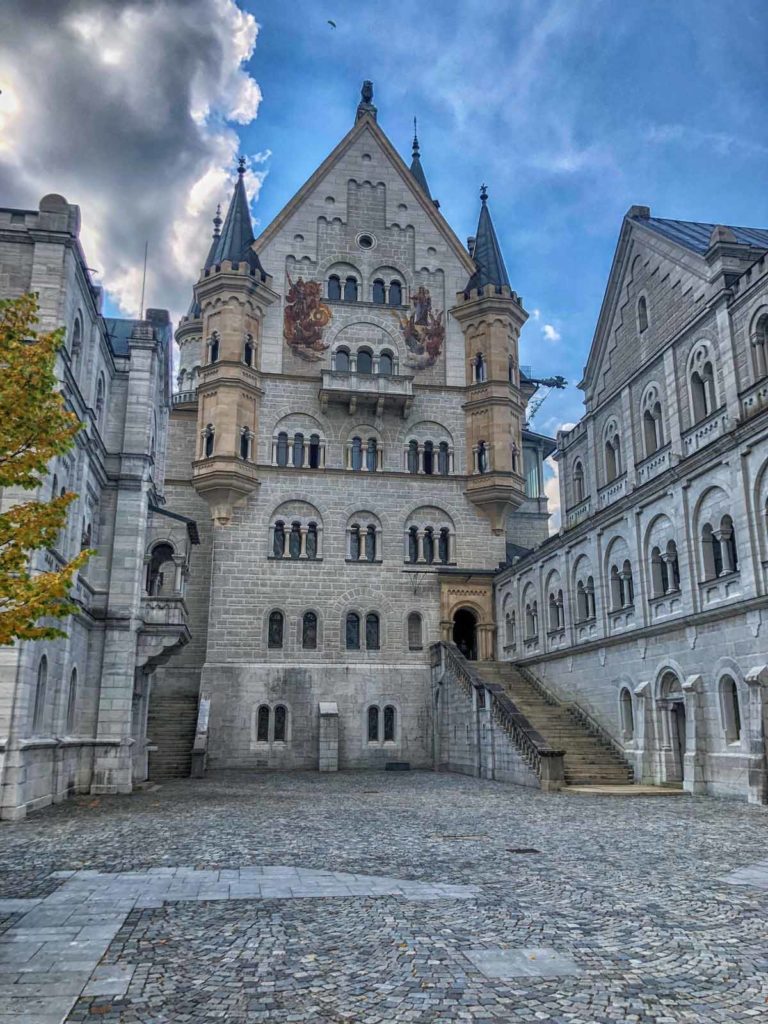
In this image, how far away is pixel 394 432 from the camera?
1715 inches

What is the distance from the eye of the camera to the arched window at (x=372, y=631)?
134ft

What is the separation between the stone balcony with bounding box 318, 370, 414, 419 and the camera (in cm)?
4234

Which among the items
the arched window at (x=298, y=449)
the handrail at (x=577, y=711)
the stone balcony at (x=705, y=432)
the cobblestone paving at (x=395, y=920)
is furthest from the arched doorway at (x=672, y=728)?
the arched window at (x=298, y=449)

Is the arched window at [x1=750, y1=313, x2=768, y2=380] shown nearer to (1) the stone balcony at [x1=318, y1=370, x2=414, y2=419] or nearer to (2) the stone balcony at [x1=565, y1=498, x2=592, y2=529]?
(2) the stone balcony at [x1=565, y1=498, x2=592, y2=529]

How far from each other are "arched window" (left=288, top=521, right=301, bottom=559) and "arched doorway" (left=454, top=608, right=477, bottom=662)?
8.87 meters

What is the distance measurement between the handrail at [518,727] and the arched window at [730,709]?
15.5 feet

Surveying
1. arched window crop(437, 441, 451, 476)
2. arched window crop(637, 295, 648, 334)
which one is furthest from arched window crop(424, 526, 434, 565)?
arched window crop(637, 295, 648, 334)

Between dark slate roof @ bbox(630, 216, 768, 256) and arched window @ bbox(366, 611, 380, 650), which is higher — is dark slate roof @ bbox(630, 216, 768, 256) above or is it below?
above

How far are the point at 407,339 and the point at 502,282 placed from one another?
244 inches

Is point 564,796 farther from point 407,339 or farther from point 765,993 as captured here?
point 407,339

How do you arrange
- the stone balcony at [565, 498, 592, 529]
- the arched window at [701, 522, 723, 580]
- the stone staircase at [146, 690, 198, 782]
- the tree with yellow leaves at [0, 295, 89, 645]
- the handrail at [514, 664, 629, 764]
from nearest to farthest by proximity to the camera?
the tree with yellow leaves at [0, 295, 89, 645], the arched window at [701, 522, 723, 580], the handrail at [514, 664, 629, 764], the stone staircase at [146, 690, 198, 782], the stone balcony at [565, 498, 592, 529]

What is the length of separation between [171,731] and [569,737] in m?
17.4

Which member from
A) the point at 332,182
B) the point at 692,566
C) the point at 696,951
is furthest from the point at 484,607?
the point at 696,951

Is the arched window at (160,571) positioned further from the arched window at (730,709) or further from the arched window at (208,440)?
the arched window at (730,709)
